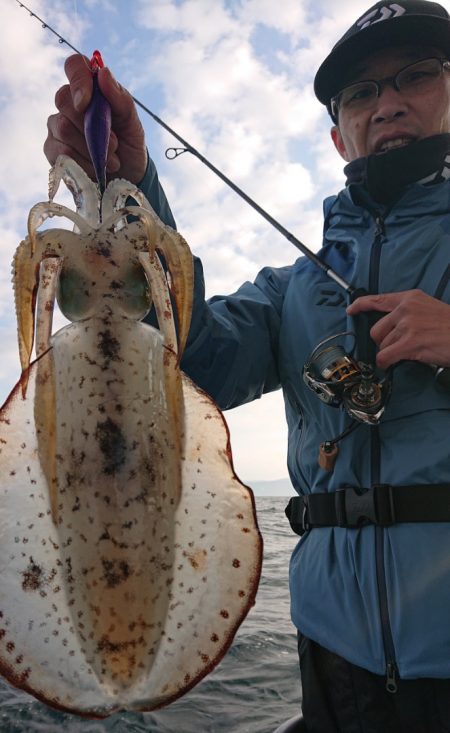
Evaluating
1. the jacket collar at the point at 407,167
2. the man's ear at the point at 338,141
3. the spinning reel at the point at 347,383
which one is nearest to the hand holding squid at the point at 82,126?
the spinning reel at the point at 347,383

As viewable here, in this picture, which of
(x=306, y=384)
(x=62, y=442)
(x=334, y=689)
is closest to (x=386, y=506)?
(x=306, y=384)

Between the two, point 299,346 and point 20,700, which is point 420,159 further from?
point 20,700

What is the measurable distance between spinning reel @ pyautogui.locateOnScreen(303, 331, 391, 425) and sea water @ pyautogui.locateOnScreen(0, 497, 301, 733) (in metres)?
3.91

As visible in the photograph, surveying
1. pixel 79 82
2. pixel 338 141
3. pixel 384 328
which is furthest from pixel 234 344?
pixel 338 141

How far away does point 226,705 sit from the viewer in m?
5.90

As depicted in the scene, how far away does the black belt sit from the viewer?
262 centimetres

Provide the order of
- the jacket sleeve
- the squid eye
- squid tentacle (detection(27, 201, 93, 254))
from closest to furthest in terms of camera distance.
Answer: squid tentacle (detection(27, 201, 93, 254)), the squid eye, the jacket sleeve

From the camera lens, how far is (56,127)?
2342mm

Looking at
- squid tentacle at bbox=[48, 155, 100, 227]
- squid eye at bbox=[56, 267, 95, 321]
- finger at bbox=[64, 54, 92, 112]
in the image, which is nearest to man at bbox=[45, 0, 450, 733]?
finger at bbox=[64, 54, 92, 112]

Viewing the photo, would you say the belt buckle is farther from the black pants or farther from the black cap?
the black cap

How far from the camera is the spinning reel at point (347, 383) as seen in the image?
111 inches

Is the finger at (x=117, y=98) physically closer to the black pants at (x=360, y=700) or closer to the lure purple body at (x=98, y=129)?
the lure purple body at (x=98, y=129)

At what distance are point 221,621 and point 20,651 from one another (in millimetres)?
647

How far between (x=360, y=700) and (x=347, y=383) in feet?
5.18
